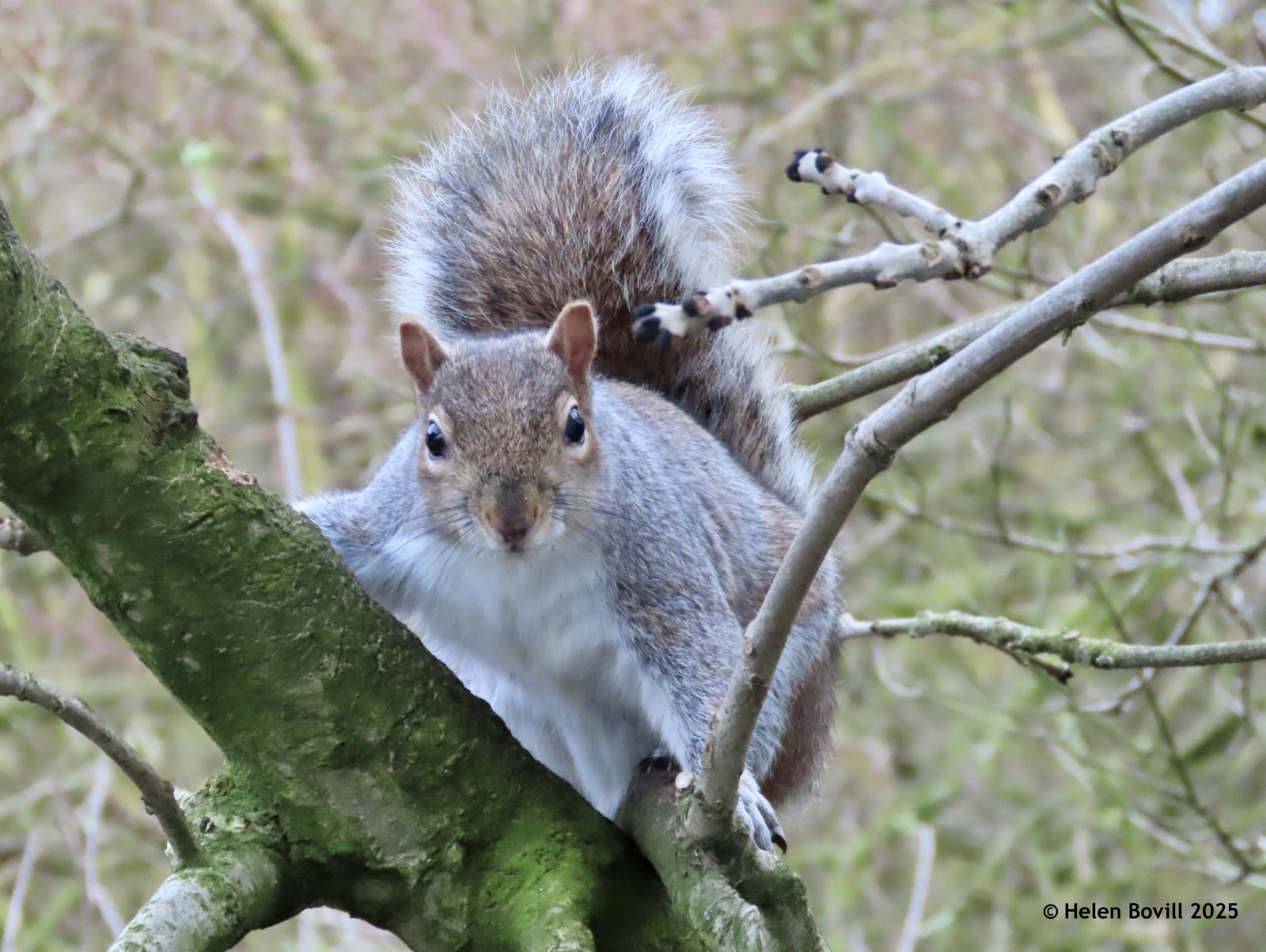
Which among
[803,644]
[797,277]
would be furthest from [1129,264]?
[803,644]

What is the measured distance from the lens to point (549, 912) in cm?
157

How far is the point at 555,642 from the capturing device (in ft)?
7.00

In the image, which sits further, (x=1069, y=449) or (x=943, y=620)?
(x=1069, y=449)

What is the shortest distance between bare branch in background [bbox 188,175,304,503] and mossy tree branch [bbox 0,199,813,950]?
7.09ft

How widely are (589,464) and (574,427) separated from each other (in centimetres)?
6

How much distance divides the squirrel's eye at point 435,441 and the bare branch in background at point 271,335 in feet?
5.48

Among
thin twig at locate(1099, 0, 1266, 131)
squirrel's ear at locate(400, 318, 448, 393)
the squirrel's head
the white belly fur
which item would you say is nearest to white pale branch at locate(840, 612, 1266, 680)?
the white belly fur

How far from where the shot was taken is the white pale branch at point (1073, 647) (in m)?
1.73

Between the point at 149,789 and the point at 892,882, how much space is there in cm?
417

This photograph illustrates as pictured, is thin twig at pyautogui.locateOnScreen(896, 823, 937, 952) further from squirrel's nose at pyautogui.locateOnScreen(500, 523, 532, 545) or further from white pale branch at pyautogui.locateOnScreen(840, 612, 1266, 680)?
squirrel's nose at pyautogui.locateOnScreen(500, 523, 532, 545)

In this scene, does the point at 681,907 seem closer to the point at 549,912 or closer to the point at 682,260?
the point at 549,912

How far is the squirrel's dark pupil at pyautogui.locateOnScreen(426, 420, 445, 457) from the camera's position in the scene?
210 cm

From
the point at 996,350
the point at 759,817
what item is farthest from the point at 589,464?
the point at 996,350

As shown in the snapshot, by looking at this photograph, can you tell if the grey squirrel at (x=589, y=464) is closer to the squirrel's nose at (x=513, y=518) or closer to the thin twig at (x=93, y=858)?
the squirrel's nose at (x=513, y=518)
